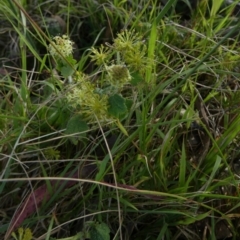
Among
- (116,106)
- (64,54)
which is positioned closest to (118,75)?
(116,106)

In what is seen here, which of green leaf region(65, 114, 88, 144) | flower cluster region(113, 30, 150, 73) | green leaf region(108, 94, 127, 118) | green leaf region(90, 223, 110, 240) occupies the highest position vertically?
flower cluster region(113, 30, 150, 73)

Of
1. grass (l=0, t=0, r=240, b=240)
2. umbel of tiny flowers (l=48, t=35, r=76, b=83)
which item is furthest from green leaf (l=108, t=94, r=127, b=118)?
umbel of tiny flowers (l=48, t=35, r=76, b=83)

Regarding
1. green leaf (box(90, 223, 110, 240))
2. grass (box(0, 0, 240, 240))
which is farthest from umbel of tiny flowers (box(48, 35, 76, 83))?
green leaf (box(90, 223, 110, 240))

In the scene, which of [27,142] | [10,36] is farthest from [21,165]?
[10,36]

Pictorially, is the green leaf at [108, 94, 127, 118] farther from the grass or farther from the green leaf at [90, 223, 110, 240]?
the green leaf at [90, 223, 110, 240]

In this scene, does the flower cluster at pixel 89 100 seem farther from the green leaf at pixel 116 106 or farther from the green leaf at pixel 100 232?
the green leaf at pixel 100 232

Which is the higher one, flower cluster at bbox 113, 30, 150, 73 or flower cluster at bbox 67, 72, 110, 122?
flower cluster at bbox 113, 30, 150, 73

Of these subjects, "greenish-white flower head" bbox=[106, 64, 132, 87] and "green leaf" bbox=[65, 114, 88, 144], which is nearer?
"greenish-white flower head" bbox=[106, 64, 132, 87]

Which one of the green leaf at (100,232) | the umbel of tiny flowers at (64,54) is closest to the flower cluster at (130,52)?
the umbel of tiny flowers at (64,54)
